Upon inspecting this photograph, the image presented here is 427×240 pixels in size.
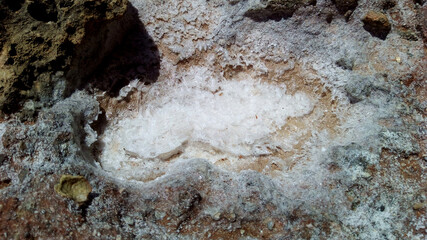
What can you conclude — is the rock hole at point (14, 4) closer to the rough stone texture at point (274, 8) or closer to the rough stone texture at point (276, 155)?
the rough stone texture at point (276, 155)

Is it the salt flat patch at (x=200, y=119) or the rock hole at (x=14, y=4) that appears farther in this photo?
the salt flat patch at (x=200, y=119)

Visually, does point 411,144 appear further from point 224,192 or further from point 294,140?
point 224,192

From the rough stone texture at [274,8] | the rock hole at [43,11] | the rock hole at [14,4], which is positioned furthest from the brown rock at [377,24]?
the rock hole at [14,4]

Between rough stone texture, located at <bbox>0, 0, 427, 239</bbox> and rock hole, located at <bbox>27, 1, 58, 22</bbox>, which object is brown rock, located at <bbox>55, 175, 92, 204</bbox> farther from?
rock hole, located at <bbox>27, 1, 58, 22</bbox>

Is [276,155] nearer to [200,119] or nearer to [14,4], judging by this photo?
[200,119]

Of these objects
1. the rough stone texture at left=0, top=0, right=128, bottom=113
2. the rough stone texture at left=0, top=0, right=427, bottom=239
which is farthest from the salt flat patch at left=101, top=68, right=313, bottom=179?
the rough stone texture at left=0, top=0, right=128, bottom=113

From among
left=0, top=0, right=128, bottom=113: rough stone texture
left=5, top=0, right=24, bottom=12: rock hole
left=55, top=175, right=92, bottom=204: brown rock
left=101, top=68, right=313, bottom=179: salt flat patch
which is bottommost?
left=101, top=68, right=313, bottom=179: salt flat patch
